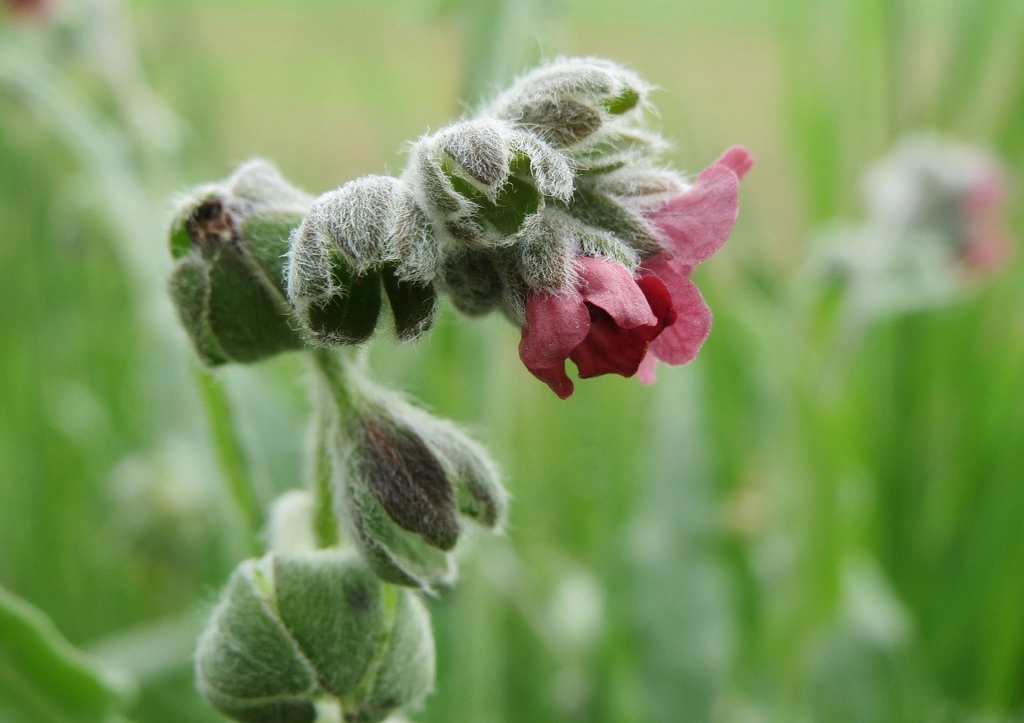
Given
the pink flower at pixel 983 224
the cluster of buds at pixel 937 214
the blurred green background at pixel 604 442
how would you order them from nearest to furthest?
the blurred green background at pixel 604 442, the cluster of buds at pixel 937 214, the pink flower at pixel 983 224

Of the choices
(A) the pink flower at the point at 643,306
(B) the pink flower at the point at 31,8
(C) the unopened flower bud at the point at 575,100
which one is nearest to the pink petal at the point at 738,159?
(A) the pink flower at the point at 643,306

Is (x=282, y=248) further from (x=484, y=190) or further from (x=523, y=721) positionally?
(x=523, y=721)

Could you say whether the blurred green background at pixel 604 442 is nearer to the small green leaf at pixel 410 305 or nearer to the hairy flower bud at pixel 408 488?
the hairy flower bud at pixel 408 488

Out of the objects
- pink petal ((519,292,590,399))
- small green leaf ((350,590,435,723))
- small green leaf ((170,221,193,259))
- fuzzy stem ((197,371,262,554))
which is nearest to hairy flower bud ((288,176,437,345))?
pink petal ((519,292,590,399))

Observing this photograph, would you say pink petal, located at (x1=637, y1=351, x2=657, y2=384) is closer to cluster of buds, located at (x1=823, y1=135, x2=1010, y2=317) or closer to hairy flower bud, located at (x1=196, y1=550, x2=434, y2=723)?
hairy flower bud, located at (x1=196, y1=550, x2=434, y2=723)

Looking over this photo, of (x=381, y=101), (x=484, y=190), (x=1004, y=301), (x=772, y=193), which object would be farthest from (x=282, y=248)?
(x=772, y=193)

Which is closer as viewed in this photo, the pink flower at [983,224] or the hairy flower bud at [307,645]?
the hairy flower bud at [307,645]
